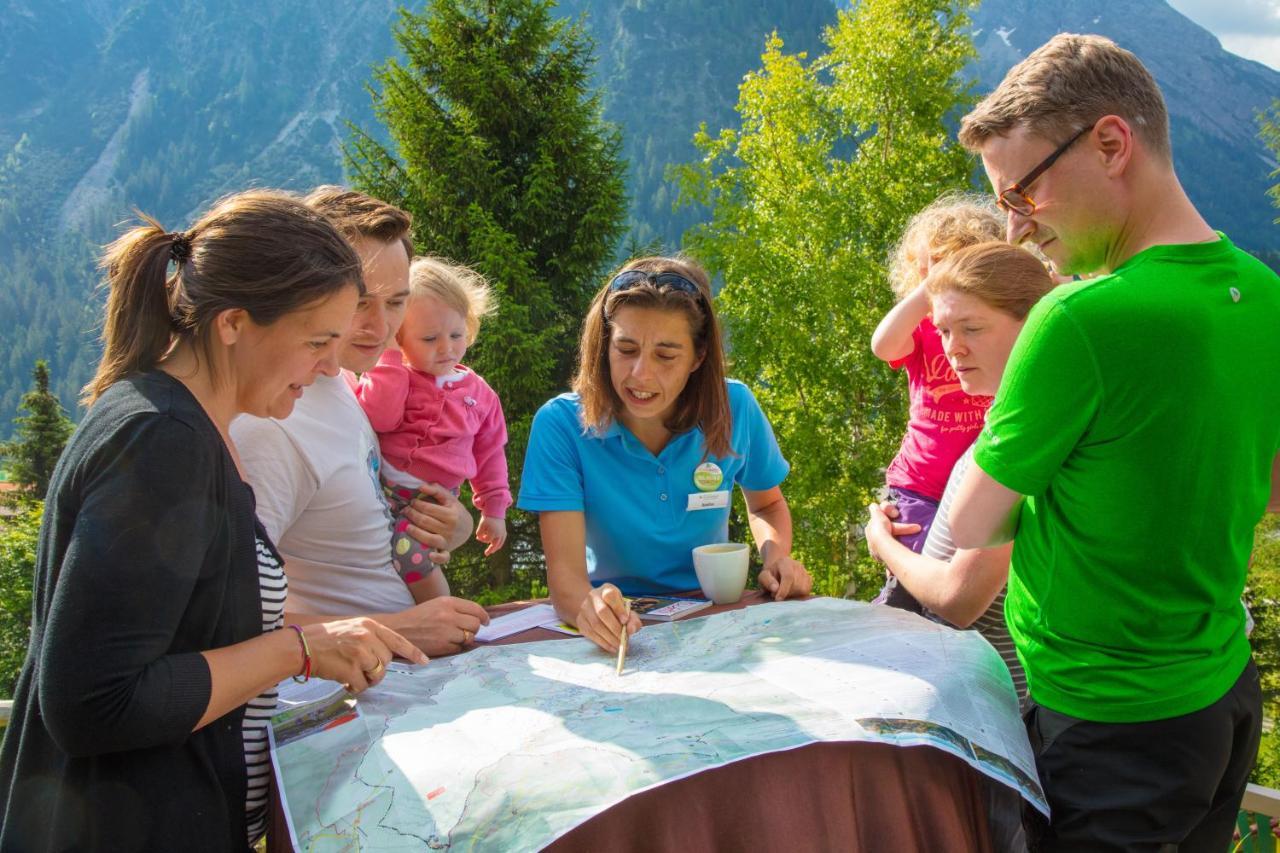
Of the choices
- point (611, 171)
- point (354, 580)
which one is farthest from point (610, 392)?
point (611, 171)

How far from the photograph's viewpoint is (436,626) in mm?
1835

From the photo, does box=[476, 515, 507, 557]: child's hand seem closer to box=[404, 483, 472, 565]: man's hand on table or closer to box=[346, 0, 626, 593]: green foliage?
box=[404, 483, 472, 565]: man's hand on table

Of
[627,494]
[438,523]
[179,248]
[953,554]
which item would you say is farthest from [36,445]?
[953,554]

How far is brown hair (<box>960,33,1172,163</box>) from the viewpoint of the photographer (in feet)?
4.51

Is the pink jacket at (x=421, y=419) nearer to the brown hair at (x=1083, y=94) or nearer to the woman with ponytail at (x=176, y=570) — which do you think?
the woman with ponytail at (x=176, y=570)

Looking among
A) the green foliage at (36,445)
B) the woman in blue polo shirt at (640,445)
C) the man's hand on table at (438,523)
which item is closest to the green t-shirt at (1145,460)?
the woman in blue polo shirt at (640,445)

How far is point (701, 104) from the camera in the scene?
103312 mm

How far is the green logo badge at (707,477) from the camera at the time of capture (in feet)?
7.72

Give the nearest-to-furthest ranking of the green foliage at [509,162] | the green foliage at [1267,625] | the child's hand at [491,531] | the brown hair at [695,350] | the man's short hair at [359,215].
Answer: the man's short hair at [359,215]
the brown hair at [695,350]
the child's hand at [491,531]
the green foliage at [509,162]
the green foliage at [1267,625]

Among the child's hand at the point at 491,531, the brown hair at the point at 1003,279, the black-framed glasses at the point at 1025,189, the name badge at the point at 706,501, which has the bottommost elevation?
the child's hand at the point at 491,531

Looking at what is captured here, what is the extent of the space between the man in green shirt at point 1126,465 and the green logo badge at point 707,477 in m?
0.93

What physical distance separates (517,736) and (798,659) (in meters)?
0.54

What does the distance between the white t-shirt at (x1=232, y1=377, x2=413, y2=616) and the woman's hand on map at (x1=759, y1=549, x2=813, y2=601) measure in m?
0.82

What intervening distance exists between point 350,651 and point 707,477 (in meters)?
1.11
